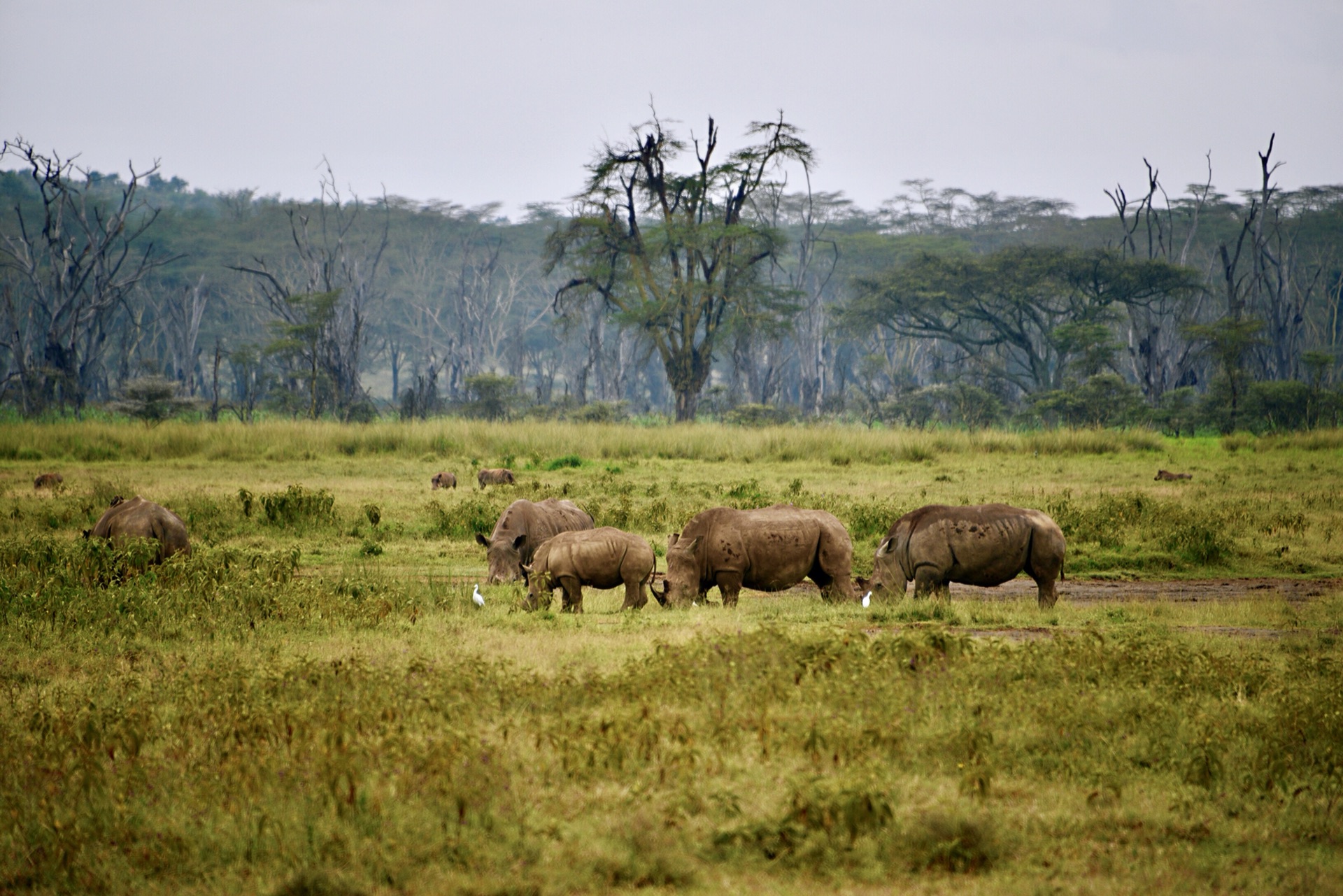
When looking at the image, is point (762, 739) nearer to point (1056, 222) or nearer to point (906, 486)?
point (906, 486)

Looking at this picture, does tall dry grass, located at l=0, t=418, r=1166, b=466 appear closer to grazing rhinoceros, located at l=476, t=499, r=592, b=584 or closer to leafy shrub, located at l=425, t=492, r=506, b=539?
leafy shrub, located at l=425, t=492, r=506, b=539

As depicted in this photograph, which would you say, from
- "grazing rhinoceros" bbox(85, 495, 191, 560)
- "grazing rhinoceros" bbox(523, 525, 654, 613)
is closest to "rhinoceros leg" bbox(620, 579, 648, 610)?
"grazing rhinoceros" bbox(523, 525, 654, 613)

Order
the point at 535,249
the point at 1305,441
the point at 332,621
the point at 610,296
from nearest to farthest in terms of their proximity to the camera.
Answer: the point at 332,621 → the point at 1305,441 → the point at 610,296 → the point at 535,249

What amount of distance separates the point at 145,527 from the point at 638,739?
7.55 meters

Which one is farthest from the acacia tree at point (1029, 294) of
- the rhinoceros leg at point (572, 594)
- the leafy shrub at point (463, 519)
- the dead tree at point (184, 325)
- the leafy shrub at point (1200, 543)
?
the rhinoceros leg at point (572, 594)

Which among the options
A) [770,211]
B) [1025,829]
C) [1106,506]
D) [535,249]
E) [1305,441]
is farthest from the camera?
[535,249]

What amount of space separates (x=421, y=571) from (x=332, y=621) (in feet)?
10.8

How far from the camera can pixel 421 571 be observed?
40.1 ft

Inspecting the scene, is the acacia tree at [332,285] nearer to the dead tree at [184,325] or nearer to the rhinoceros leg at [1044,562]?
the dead tree at [184,325]

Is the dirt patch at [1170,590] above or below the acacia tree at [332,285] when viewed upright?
below

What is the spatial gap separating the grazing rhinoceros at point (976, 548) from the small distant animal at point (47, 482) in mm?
14475

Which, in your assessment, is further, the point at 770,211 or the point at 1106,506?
the point at 770,211

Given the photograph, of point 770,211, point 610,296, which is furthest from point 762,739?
point 770,211

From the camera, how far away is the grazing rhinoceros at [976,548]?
9.39 metres
